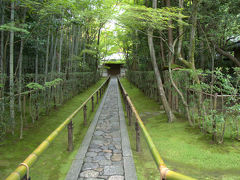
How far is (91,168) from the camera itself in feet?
11.3

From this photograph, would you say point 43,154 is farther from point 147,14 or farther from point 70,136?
point 147,14

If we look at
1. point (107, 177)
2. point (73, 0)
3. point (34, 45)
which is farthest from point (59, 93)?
point (107, 177)

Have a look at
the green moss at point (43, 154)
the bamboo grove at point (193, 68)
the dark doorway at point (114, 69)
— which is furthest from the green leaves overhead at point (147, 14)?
the dark doorway at point (114, 69)

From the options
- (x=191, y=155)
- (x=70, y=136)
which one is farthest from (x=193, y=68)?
(x=70, y=136)

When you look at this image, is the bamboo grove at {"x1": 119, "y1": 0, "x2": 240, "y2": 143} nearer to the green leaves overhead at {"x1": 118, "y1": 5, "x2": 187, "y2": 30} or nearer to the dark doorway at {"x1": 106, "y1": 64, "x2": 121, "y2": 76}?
the green leaves overhead at {"x1": 118, "y1": 5, "x2": 187, "y2": 30}

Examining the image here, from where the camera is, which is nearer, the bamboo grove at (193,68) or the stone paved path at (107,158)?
the stone paved path at (107,158)

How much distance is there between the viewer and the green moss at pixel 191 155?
326 cm

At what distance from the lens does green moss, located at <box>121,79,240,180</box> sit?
326 cm

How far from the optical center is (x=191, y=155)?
392cm

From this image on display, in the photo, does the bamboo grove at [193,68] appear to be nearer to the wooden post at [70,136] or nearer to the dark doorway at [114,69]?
the wooden post at [70,136]

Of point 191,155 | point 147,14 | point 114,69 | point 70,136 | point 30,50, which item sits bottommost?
point 191,155

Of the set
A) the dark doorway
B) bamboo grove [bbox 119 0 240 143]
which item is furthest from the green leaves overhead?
the dark doorway

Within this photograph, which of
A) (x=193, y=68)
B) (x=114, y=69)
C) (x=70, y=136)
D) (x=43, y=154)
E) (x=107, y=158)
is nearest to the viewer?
(x=107, y=158)

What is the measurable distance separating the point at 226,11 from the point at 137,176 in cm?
737
